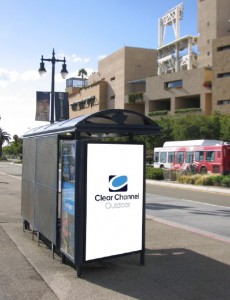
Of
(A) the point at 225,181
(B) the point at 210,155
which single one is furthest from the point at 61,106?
(B) the point at 210,155

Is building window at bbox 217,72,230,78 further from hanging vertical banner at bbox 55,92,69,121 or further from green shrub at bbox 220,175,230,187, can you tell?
hanging vertical banner at bbox 55,92,69,121

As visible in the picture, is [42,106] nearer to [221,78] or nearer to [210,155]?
[210,155]

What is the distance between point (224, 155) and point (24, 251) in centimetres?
2768

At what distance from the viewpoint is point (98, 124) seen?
22.2 feet

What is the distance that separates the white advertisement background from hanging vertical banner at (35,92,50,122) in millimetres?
15146

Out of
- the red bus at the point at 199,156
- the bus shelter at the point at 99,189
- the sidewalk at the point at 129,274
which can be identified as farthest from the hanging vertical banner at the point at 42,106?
the red bus at the point at 199,156

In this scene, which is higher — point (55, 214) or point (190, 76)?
point (190, 76)

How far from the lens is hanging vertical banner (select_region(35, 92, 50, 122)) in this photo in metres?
Result: 21.8

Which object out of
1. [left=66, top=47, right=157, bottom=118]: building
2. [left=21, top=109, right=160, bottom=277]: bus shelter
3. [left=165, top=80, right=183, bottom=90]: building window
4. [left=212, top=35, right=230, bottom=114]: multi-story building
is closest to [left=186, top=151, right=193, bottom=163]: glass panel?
[left=212, top=35, right=230, bottom=114]: multi-story building

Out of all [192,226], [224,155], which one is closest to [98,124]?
[192,226]

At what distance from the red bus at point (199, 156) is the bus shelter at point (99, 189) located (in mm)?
27780

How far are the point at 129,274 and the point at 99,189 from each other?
53.0 inches

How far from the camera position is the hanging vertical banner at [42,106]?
2180 centimetres

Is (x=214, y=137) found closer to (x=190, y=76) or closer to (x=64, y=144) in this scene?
(x=190, y=76)
